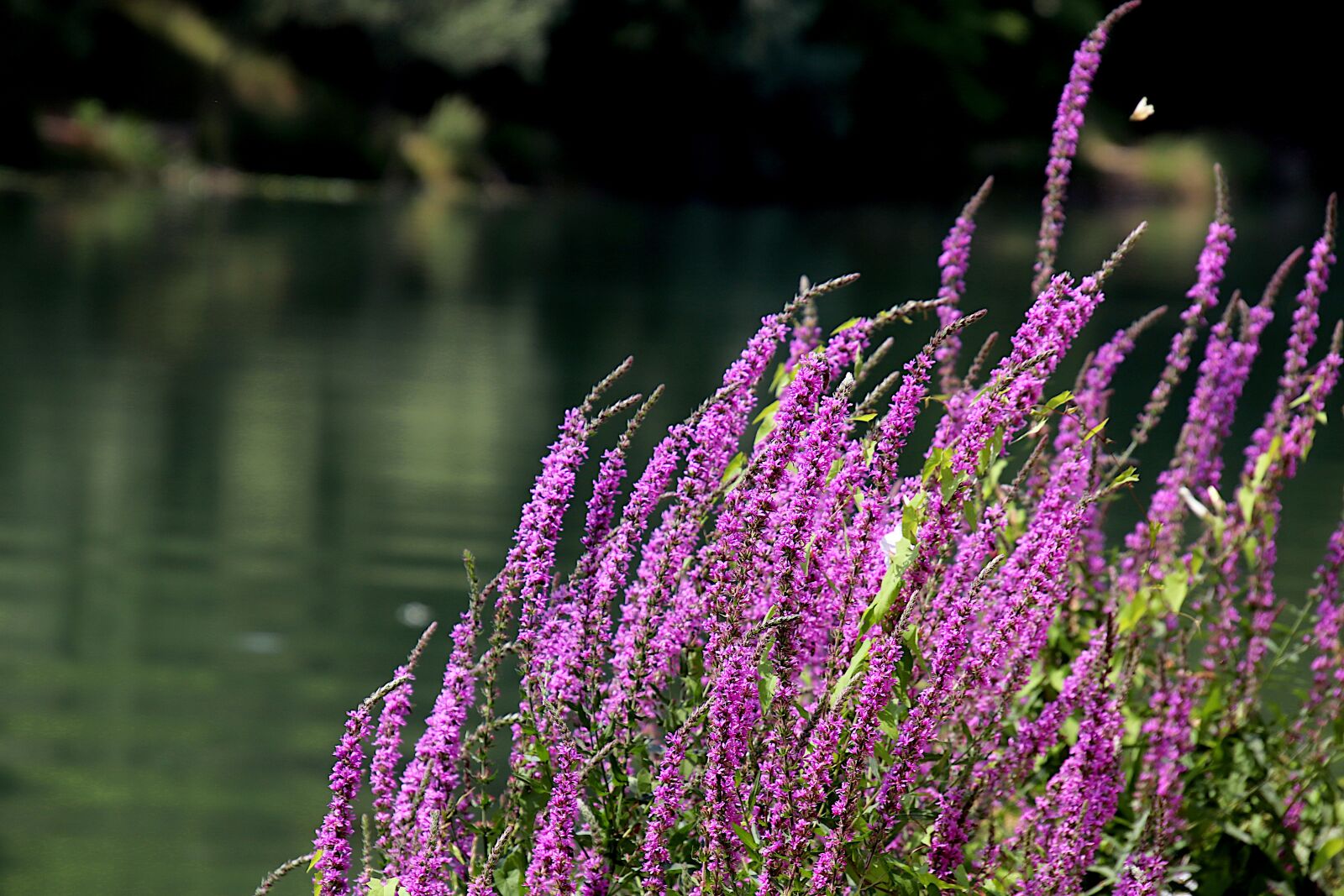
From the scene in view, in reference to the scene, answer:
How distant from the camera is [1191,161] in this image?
6275cm

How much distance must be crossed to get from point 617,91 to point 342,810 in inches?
2044

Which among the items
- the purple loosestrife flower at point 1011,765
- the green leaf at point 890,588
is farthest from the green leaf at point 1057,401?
the purple loosestrife flower at point 1011,765

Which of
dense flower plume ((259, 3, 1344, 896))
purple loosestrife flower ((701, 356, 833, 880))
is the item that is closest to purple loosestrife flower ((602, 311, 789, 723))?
dense flower plume ((259, 3, 1344, 896))

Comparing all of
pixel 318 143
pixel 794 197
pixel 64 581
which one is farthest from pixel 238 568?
pixel 794 197

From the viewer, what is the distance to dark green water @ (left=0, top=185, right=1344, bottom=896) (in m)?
5.66

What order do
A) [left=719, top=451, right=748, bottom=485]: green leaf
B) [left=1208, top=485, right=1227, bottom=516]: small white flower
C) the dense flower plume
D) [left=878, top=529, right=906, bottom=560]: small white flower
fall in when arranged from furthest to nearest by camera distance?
[left=1208, top=485, right=1227, bottom=516]: small white flower < [left=719, top=451, right=748, bottom=485]: green leaf < [left=878, top=529, right=906, bottom=560]: small white flower < the dense flower plume

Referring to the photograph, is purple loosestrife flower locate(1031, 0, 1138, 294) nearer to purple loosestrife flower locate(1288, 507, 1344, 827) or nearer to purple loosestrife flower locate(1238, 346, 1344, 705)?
purple loosestrife flower locate(1238, 346, 1344, 705)

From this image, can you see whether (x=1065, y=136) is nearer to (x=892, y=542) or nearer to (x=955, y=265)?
(x=955, y=265)

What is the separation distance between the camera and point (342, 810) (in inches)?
93.5

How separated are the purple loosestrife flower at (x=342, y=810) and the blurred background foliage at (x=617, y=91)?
1579 inches

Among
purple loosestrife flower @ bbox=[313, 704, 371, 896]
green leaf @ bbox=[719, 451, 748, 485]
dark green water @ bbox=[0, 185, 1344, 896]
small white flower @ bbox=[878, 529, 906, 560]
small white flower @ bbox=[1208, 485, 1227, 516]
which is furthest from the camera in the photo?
dark green water @ bbox=[0, 185, 1344, 896]

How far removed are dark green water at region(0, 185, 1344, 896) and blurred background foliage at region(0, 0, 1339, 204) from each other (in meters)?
15.1

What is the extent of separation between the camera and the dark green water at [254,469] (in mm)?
5664

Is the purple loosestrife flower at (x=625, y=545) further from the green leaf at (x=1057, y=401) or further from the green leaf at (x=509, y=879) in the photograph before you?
the green leaf at (x=1057, y=401)
